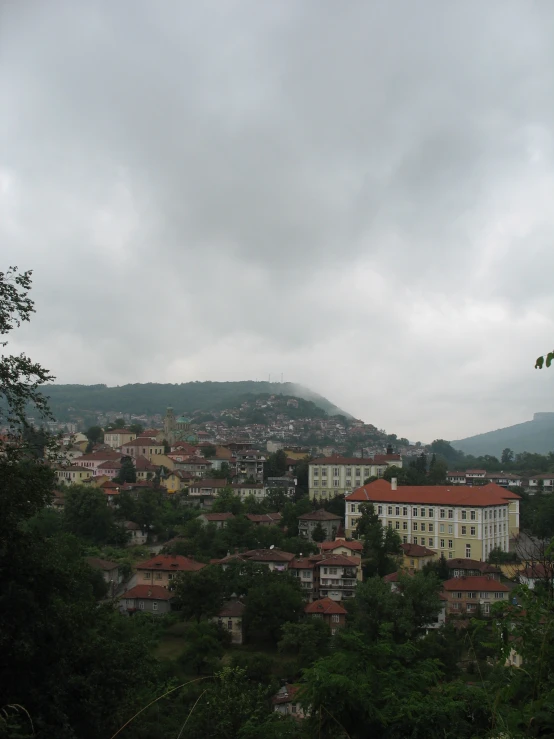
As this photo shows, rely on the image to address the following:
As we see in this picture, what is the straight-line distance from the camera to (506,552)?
3828 cm

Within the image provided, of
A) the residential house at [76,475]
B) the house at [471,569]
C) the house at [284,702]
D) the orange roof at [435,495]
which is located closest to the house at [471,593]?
the house at [471,569]

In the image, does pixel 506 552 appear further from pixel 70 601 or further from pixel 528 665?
pixel 528 665

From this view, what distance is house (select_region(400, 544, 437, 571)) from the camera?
115 ft

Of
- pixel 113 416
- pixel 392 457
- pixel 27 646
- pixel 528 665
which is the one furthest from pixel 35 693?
pixel 113 416

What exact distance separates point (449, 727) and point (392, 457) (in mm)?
53959

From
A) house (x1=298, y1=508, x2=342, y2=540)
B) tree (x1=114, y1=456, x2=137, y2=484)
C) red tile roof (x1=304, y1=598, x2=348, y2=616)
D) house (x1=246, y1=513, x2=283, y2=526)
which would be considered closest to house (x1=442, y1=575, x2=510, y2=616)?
red tile roof (x1=304, y1=598, x2=348, y2=616)

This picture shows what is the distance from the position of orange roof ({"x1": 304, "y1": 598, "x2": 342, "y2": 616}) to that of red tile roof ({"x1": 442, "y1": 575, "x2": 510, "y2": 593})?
533 cm

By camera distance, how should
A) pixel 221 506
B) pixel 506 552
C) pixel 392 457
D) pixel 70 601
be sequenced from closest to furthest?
pixel 70 601 < pixel 506 552 < pixel 221 506 < pixel 392 457

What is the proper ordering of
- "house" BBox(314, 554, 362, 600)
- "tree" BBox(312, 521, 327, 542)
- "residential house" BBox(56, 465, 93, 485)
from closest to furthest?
"house" BBox(314, 554, 362, 600)
"tree" BBox(312, 521, 327, 542)
"residential house" BBox(56, 465, 93, 485)

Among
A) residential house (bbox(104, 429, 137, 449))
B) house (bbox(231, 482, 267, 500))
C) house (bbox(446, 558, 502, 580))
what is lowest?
house (bbox(446, 558, 502, 580))

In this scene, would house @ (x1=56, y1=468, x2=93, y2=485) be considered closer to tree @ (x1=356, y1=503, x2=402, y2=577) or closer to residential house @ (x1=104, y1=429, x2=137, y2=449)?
residential house @ (x1=104, y1=429, x2=137, y2=449)

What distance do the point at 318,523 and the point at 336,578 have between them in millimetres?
9957

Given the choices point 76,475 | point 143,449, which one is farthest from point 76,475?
point 143,449

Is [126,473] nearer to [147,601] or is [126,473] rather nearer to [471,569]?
[147,601]
